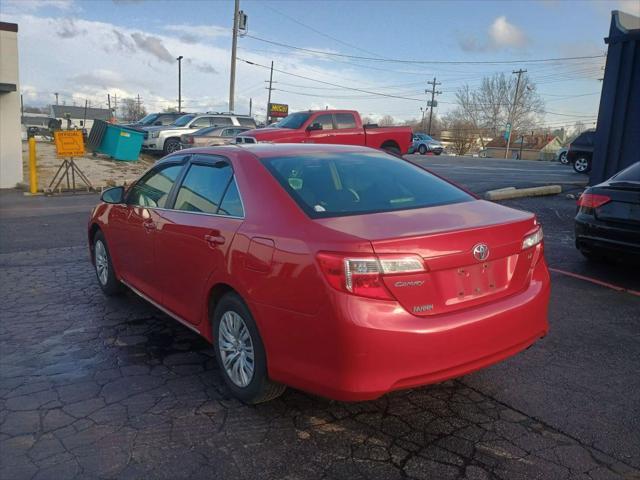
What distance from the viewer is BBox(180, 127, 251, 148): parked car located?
60.1ft

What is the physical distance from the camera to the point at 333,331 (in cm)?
260

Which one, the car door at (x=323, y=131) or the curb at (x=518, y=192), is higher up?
the car door at (x=323, y=131)

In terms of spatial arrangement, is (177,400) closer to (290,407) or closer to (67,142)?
(290,407)

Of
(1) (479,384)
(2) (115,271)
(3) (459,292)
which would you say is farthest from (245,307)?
(2) (115,271)

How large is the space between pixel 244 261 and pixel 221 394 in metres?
0.95

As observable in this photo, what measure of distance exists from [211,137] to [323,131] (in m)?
4.93

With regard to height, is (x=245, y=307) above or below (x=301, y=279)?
below

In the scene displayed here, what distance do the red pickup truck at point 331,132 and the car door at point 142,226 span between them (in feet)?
33.2

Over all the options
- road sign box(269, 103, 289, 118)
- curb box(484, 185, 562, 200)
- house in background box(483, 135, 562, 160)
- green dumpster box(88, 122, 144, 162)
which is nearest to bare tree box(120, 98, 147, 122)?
road sign box(269, 103, 289, 118)

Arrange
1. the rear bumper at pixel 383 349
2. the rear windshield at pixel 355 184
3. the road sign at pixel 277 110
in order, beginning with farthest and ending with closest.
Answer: the road sign at pixel 277 110 → the rear windshield at pixel 355 184 → the rear bumper at pixel 383 349

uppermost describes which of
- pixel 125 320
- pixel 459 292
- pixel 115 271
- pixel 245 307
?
pixel 459 292

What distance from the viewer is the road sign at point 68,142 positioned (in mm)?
13330

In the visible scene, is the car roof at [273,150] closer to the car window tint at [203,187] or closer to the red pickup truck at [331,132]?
the car window tint at [203,187]

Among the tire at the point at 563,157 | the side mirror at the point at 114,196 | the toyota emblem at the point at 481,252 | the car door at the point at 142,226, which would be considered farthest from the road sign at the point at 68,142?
the tire at the point at 563,157
